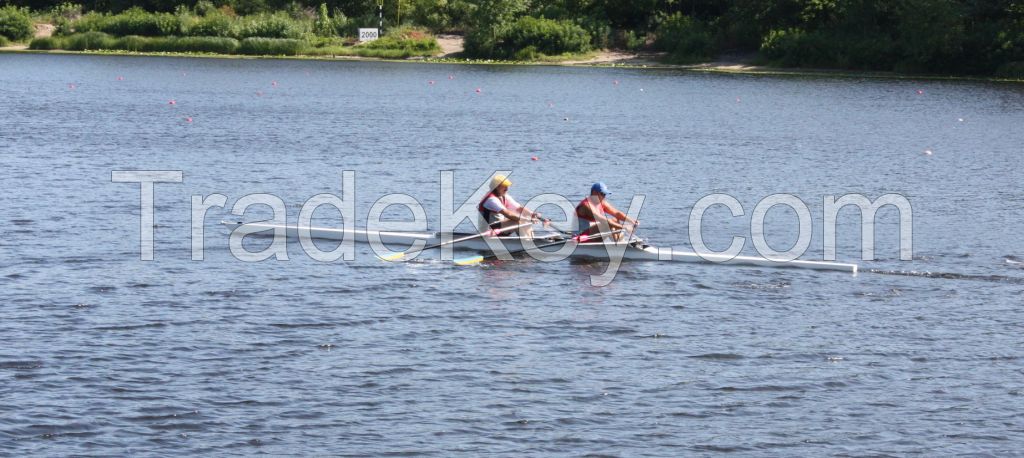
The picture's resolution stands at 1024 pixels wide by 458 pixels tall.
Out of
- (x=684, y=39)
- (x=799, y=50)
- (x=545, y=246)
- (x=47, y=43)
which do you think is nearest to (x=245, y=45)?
(x=47, y=43)

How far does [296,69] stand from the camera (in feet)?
282

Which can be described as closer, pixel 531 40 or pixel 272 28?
pixel 531 40

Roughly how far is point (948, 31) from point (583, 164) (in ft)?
175

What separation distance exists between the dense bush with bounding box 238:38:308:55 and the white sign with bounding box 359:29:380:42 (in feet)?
15.4

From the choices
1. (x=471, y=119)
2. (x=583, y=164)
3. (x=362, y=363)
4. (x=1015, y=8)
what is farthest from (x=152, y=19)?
(x=362, y=363)

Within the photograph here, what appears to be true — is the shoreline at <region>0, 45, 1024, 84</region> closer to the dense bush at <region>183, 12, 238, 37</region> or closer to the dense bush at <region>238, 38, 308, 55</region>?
the dense bush at <region>238, 38, 308, 55</region>

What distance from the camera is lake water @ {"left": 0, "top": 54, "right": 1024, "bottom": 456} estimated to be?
1549 cm

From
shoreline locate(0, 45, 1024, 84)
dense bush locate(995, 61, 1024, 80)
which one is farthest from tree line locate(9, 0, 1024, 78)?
shoreline locate(0, 45, 1024, 84)

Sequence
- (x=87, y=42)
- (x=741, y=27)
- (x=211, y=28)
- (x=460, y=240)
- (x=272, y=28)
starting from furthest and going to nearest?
1. (x=211, y=28)
2. (x=87, y=42)
3. (x=272, y=28)
4. (x=741, y=27)
5. (x=460, y=240)

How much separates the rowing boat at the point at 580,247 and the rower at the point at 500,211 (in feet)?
1.00

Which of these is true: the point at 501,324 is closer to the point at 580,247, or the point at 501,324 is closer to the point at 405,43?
the point at 580,247

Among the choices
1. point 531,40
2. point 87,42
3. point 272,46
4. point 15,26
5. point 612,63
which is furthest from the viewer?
point 15,26

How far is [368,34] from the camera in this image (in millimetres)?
101500

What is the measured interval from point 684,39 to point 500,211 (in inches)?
2863
